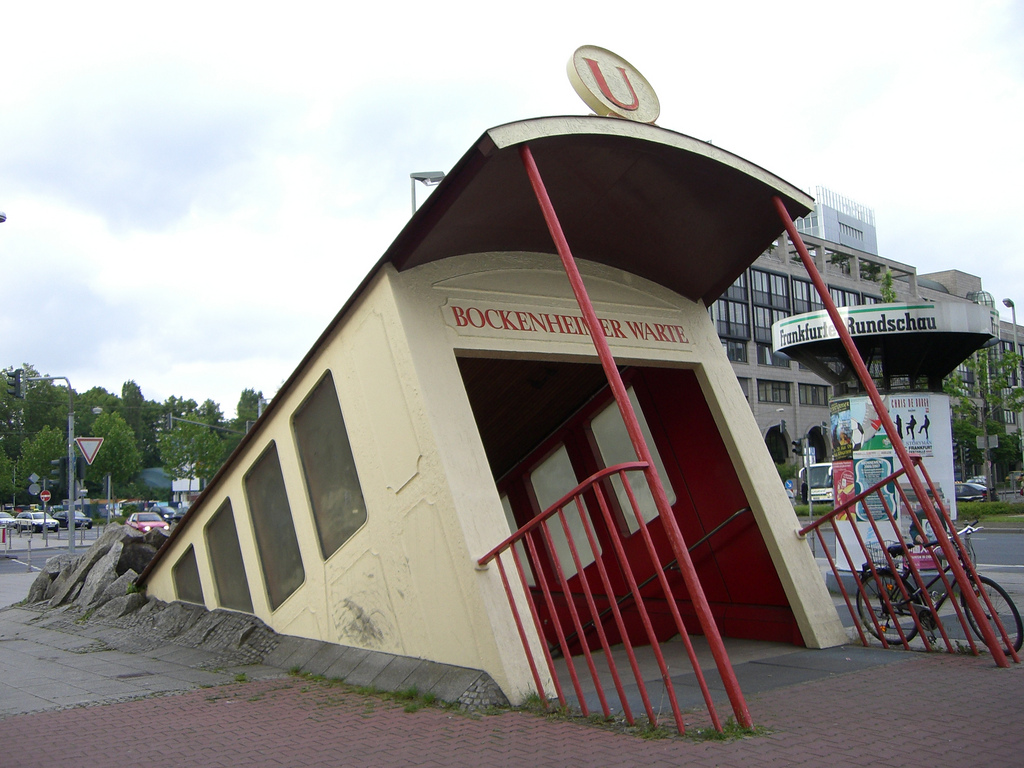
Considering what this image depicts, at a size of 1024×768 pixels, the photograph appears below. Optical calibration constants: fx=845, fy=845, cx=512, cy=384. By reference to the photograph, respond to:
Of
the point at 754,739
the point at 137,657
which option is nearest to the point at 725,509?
the point at 754,739

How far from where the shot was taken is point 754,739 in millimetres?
4461

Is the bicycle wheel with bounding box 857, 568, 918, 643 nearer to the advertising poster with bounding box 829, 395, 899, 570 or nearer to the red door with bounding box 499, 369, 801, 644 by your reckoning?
the red door with bounding box 499, 369, 801, 644

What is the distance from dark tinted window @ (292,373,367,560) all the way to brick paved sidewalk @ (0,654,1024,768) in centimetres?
143

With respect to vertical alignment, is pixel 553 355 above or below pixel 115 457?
above

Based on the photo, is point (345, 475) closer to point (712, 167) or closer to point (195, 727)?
point (195, 727)

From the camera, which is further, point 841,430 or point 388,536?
point 841,430

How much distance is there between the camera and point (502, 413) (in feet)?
32.8

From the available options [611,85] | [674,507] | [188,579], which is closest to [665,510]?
[611,85]

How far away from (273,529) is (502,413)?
2982 mm

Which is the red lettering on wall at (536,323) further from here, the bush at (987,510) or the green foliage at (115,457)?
the green foliage at (115,457)

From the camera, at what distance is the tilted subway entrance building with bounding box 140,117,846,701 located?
19.5 ft

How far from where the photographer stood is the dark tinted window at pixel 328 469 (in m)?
7.11

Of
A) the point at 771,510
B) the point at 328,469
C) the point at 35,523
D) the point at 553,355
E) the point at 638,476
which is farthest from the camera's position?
the point at 35,523

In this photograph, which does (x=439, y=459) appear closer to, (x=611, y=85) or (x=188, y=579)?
(x=611, y=85)
